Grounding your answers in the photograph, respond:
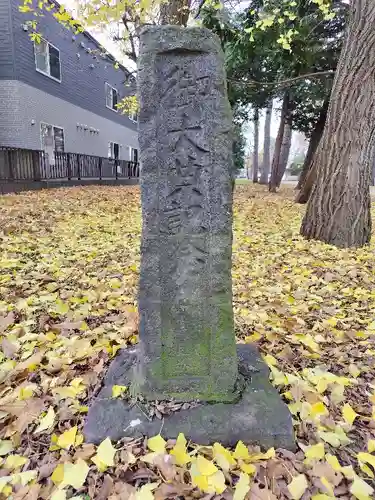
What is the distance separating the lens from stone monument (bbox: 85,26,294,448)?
5.95ft

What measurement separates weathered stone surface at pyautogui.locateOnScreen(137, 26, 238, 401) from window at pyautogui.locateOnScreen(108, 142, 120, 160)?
21.4 meters

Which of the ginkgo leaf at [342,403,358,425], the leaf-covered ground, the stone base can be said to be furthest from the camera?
the ginkgo leaf at [342,403,358,425]

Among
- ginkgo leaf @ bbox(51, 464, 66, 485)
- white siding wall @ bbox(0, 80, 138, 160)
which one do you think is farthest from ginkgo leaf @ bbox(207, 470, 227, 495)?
white siding wall @ bbox(0, 80, 138, 160)

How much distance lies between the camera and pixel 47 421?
1953 millimetres

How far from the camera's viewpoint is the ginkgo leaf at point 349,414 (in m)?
2.03

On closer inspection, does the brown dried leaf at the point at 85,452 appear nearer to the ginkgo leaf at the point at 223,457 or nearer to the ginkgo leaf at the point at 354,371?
the ginkgo leaf at the point at 223,457

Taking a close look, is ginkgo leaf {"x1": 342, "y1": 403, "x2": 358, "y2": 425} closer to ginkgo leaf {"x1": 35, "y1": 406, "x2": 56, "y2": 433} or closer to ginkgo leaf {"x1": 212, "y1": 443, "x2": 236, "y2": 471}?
ginkgo leaf {"x1": 212, "y1": 443, "x2": 236, "y2": 471}

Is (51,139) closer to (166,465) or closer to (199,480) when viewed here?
(166,465)

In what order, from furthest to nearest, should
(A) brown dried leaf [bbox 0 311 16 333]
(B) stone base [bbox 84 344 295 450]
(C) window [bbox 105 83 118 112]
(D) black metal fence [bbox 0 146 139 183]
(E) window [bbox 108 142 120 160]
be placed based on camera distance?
(E) window [bbox 108 142 120 160], (C) window [bbox 105 83 118 112], (D) black metal fence [bbox 0 146 139 183], (A) brown dried leaf [bbox 0 311 16 333], (B) stone base [bbox 84 344 295 450]

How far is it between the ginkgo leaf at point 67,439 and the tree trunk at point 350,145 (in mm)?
4919

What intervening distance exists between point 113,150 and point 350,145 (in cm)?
1985

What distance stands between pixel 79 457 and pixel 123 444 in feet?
0.74

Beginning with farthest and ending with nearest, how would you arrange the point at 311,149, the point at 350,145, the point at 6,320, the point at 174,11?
the point at 311,149, the point at 174,11, the point at 350,145, the point at 6,320

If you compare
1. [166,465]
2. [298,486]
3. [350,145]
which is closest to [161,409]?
[166,465]
